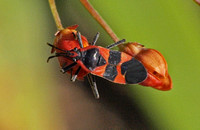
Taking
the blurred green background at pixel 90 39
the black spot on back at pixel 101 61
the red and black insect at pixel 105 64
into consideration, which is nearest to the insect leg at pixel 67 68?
the red and black insect at pixel 105 64

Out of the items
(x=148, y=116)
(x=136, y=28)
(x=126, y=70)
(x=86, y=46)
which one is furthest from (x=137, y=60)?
(x=148, y=116)

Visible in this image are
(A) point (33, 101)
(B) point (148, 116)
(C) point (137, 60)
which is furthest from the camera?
(B) point (148, 116)

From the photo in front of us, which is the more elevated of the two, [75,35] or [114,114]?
[75,35]

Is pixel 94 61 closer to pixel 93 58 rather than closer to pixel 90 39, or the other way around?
pixel 93 58

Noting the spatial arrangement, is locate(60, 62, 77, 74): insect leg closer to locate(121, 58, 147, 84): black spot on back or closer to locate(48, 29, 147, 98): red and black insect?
locate(48, 29, 147, 98): red and black insect

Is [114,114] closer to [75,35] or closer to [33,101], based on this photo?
[33,101]

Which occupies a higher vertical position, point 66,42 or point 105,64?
point 66,42

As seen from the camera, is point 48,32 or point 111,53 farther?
point 48,32

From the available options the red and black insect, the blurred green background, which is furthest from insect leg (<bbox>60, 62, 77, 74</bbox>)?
the blurred green background

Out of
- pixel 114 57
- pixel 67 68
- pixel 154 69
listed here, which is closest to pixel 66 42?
pixel 67 68
